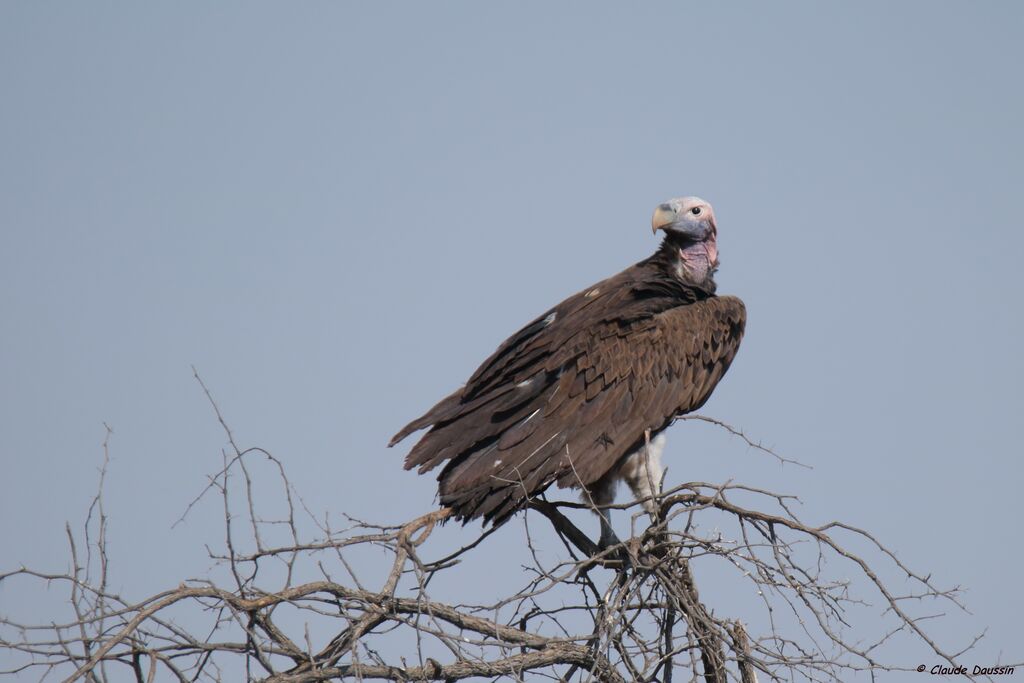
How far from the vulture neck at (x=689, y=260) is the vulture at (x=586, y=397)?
179 mm

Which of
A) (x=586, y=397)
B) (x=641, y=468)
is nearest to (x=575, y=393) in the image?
(x=586, y=397)

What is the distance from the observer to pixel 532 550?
472 cm

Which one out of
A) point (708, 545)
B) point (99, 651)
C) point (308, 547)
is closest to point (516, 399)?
point (708, 545)

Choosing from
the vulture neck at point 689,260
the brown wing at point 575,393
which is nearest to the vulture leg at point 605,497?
the brown wing at point 575,393

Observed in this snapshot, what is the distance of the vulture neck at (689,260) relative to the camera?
266 inches

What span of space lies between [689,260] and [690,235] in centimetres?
14

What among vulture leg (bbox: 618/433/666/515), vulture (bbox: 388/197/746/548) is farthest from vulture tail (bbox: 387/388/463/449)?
vulture leg (bbox: 618/433/666/515)

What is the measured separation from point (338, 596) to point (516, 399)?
1782 millimetres

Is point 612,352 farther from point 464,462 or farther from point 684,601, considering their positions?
point 684,601

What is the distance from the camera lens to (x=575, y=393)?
5699 millimetres

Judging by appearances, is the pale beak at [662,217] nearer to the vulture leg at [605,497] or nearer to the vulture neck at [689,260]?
the vulture neck at [689,260]

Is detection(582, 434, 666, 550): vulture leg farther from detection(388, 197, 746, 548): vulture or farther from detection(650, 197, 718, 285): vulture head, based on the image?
detection(650, 197, 718, 285): vulture head

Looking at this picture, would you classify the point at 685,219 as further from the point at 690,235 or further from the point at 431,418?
the point at 431,418

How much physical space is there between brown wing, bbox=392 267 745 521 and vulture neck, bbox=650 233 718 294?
32 cm
